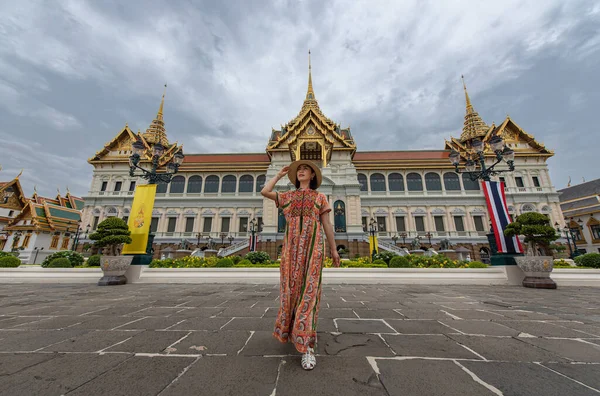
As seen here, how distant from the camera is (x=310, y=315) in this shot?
6.52 ft

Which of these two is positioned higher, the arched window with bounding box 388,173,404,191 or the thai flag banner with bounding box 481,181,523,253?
the arched window with bounding box 388,173,404,191

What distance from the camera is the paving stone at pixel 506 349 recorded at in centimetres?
196

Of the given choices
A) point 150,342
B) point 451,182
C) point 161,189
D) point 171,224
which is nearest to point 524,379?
point 150,342

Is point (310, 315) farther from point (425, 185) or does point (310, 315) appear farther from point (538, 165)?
point (538, 165)

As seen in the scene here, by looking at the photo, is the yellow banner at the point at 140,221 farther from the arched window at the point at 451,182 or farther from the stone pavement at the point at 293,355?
the arched window at the point at 451,182

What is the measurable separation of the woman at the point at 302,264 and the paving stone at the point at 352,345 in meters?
0.27

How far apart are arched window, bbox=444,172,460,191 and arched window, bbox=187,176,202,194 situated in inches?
1189

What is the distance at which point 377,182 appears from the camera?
29.3m

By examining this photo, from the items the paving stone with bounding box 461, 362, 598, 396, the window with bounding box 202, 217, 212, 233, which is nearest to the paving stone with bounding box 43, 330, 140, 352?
the paving stone with bounding box 461, 362, 598, 396

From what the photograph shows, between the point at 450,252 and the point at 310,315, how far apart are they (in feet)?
79.6

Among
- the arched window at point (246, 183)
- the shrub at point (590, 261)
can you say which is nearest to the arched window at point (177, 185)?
the arched window at point (246, 183)

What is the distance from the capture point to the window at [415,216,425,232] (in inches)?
1039

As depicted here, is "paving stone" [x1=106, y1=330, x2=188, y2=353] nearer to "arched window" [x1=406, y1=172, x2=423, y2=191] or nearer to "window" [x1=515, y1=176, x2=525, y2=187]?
"arched window" [x1=406, y1=172, x2=423, y2=191]

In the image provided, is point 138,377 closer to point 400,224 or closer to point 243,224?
point 243,224
